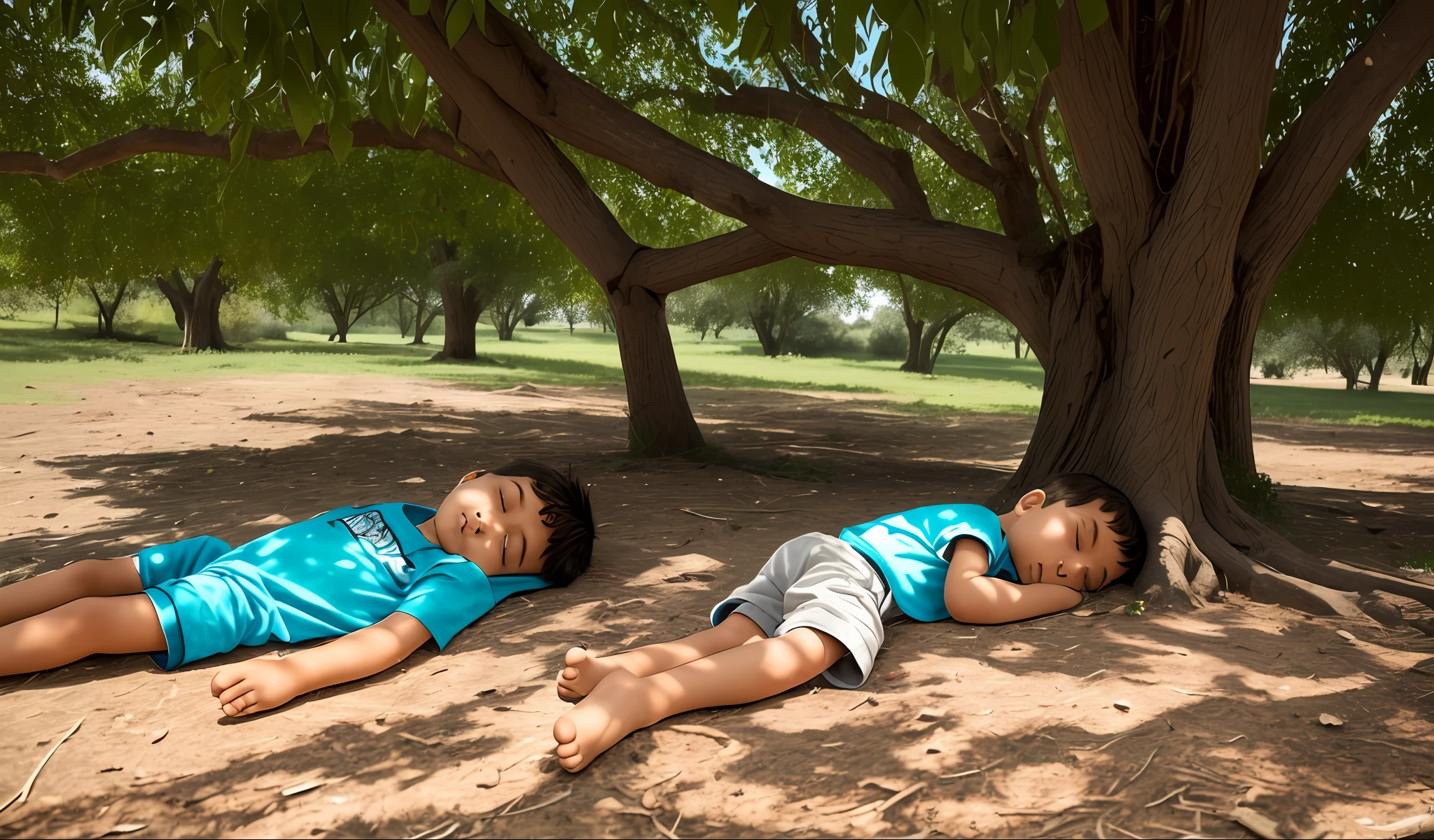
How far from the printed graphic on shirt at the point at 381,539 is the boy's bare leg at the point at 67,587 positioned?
2.56 ft

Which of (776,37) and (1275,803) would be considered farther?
(776,37)

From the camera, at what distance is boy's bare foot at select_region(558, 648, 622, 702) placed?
9.02 ft

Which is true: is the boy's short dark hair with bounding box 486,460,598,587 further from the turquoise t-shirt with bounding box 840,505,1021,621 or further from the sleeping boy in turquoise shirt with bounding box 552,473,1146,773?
the turquoise t-shirt with bounding box 840,505,1021,621

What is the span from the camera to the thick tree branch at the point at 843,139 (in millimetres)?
8047

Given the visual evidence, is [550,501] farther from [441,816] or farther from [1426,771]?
[1426,771]

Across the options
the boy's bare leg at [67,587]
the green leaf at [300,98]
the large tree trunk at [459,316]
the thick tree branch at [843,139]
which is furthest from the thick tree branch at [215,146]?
the large tree trunk at [459,316]

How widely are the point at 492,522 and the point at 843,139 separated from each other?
250 inches

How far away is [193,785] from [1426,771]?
3.25m

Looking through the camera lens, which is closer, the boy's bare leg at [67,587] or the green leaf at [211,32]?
the boy's bare leg at [67,587]

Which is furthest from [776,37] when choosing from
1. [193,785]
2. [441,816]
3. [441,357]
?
[441,357]

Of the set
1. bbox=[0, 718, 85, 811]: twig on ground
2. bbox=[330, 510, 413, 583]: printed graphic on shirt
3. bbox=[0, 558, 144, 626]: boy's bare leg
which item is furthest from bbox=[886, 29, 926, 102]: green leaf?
bbox=[0, 558, 144, 626]: boy's bare leg

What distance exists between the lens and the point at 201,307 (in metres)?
32.2

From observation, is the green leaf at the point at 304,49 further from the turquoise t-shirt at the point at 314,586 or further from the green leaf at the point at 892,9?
the green leaf at the point at 892,9

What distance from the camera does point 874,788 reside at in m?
2.37
